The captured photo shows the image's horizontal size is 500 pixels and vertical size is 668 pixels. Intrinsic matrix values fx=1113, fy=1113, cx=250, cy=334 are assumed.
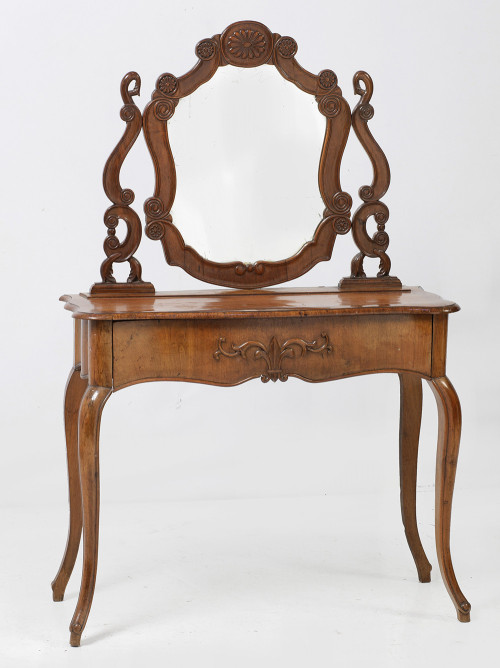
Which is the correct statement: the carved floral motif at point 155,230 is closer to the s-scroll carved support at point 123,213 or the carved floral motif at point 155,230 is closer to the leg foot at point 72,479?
the s-scroll carved support at point 123,213

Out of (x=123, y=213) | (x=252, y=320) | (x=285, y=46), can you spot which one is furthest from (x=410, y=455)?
(x=285, y=46)

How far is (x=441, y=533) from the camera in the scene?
3.28 m

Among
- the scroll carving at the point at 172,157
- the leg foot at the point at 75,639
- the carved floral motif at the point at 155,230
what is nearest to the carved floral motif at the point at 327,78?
the scroll carving at the point at 172,157

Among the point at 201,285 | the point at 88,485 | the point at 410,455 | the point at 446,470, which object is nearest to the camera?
the point at 88,485

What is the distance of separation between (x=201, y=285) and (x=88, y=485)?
1.46 m

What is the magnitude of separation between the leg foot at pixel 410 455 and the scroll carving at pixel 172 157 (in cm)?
51

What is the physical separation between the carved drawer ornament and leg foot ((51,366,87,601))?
22.8 inches

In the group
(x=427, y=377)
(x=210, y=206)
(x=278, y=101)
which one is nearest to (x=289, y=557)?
(x=427, y=377)

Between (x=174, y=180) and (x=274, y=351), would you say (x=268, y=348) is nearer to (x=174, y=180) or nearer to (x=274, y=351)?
(x=274, y=351)

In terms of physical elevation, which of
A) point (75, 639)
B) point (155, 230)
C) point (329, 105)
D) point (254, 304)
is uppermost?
point (329, 105)

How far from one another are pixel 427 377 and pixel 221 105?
42.6 inches

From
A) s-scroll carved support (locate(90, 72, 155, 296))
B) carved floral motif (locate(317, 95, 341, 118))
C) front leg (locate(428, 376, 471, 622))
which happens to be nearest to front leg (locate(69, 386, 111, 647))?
s-scroll carved support (locate(90, 72, 155, 296))

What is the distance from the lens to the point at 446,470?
3.24m

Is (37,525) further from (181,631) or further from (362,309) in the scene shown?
(362,309)
